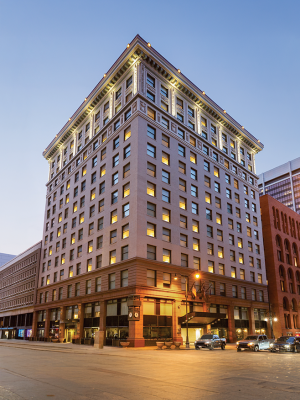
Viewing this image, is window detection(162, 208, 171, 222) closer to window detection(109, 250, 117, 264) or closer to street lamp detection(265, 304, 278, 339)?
window detection(109, 250, 117, 264)

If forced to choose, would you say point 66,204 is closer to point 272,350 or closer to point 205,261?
point 205,261

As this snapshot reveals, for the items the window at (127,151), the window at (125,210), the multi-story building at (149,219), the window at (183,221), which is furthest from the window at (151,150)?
the window at (183,221)

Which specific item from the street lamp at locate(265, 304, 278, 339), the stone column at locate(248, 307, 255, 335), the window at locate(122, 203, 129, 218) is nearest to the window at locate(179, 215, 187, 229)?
the window at locate(122, 203, 129, 218)

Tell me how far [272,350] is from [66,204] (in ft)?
150

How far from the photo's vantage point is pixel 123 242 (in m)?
44.8

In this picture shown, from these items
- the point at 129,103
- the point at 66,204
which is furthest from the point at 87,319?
the point at 129,103

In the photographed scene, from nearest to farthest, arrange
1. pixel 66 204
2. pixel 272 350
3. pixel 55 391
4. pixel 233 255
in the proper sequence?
pixel 55 391 < pixel 272 350 < pixel 233 255 < pixel 66 204

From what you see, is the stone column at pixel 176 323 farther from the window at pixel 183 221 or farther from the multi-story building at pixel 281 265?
the multi-story building at pixel 281 265

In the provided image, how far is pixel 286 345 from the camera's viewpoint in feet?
104

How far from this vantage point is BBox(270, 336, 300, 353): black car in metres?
31.6

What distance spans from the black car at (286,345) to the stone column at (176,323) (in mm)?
13878

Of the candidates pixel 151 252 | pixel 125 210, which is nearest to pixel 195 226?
pixel 151 252

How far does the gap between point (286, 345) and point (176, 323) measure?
15.6 m

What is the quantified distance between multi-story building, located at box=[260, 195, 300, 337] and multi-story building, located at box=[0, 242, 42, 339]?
49602 millimetres
